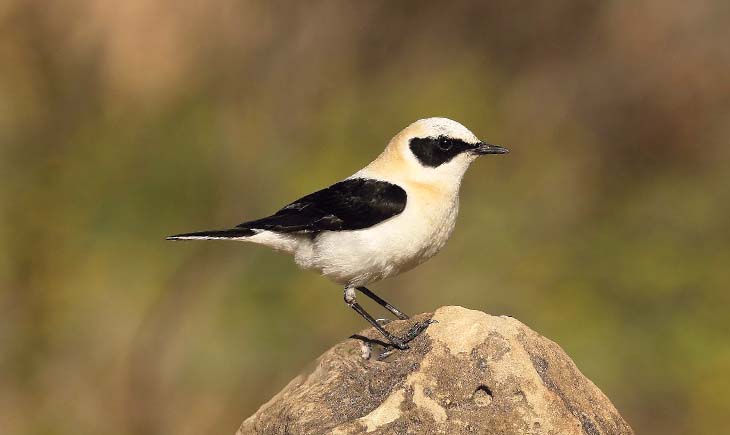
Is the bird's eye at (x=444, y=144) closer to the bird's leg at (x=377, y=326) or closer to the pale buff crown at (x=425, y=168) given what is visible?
the pale buff crown at (x=425, y=168)

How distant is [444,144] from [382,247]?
94cm

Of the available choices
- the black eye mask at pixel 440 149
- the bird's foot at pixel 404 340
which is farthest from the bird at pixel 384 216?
the bird's foot at pixel 404 340

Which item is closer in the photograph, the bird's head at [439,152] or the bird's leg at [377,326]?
the bird's leg at [377,326]

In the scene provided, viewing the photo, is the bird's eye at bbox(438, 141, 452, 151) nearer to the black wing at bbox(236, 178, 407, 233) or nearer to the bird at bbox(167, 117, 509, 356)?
the bird at bbox(167, 117, 509, 356)

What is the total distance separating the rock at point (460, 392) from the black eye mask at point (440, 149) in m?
1.29

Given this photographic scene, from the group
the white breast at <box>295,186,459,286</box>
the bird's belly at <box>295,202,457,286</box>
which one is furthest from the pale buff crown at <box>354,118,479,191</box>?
the bird's belly at <box>295,202,457,286</box>

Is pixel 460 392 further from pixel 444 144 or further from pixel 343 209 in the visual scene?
pixel 444 144

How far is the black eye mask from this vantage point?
695 centimetres

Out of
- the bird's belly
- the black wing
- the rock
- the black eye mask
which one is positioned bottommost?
the rock

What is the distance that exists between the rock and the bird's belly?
675 millimetres

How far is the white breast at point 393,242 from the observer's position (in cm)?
663

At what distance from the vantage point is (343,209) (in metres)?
6.98

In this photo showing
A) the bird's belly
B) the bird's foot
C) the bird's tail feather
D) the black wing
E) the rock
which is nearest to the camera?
the rock

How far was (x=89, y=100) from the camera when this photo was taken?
42.6 ft
